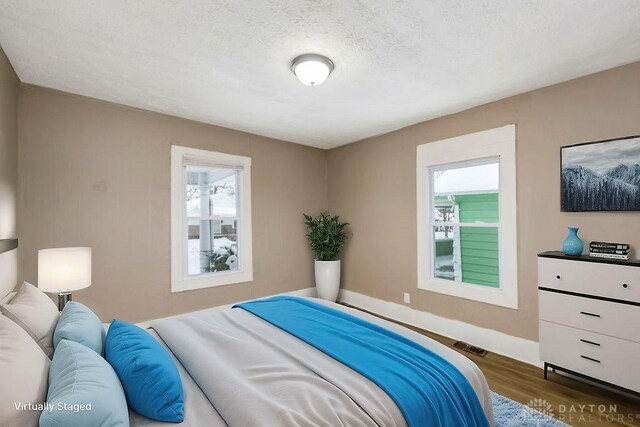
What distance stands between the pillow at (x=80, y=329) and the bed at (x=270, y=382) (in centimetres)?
37

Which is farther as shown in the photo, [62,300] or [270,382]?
[62,300]

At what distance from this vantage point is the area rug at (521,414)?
2.02 meters

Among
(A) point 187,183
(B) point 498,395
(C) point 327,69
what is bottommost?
(B) point 498,395

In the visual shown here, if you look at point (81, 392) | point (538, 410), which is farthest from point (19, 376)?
point (538, 410)

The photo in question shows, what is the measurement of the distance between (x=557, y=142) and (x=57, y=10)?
12.3 feet

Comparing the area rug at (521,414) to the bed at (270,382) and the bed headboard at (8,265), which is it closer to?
the bed at (270,382)

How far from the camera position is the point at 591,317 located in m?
2.29

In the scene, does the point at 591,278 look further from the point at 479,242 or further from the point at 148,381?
the point at 148,381

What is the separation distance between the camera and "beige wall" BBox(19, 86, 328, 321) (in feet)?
9.50

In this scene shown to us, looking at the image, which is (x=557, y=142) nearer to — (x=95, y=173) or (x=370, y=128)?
(x=370, y=128)

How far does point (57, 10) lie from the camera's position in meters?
1.81

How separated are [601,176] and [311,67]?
2.43 meters

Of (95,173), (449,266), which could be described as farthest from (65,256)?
(449,266)

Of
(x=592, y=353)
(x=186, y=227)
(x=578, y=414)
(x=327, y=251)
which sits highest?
(x=186, y=227)
